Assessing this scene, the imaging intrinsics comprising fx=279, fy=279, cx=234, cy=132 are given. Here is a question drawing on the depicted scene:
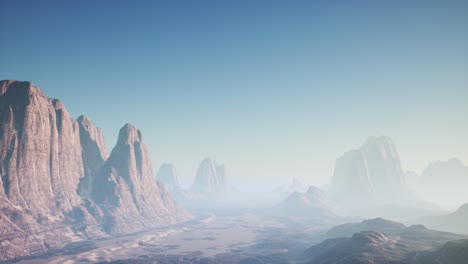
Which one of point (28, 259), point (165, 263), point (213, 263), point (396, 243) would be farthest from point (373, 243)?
point (28, 259)

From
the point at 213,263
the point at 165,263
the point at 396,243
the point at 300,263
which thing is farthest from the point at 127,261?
the point at 396,243

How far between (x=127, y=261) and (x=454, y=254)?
638 feet

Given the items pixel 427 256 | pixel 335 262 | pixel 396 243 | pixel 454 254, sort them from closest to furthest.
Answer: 1. pixel 454 254
2. pixel 427 256
3. pixel 335 262
4. pixel 396 243

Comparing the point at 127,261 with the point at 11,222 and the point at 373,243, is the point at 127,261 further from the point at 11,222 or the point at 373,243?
the point at 373,243

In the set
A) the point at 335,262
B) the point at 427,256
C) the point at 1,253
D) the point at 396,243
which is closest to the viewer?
the point at 427,256

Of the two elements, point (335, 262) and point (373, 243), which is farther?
point (373, 243)

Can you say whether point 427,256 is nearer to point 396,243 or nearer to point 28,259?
point 396,243

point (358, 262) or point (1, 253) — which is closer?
point (358, 262)

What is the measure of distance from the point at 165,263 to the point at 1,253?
103m

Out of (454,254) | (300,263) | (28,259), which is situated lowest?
(300,263)

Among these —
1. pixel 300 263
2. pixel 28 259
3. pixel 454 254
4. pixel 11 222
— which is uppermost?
pixel 11 222

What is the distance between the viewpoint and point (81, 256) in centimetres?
19825

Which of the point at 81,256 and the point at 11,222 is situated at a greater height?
the point at 11,222

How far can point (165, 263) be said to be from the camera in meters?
199
